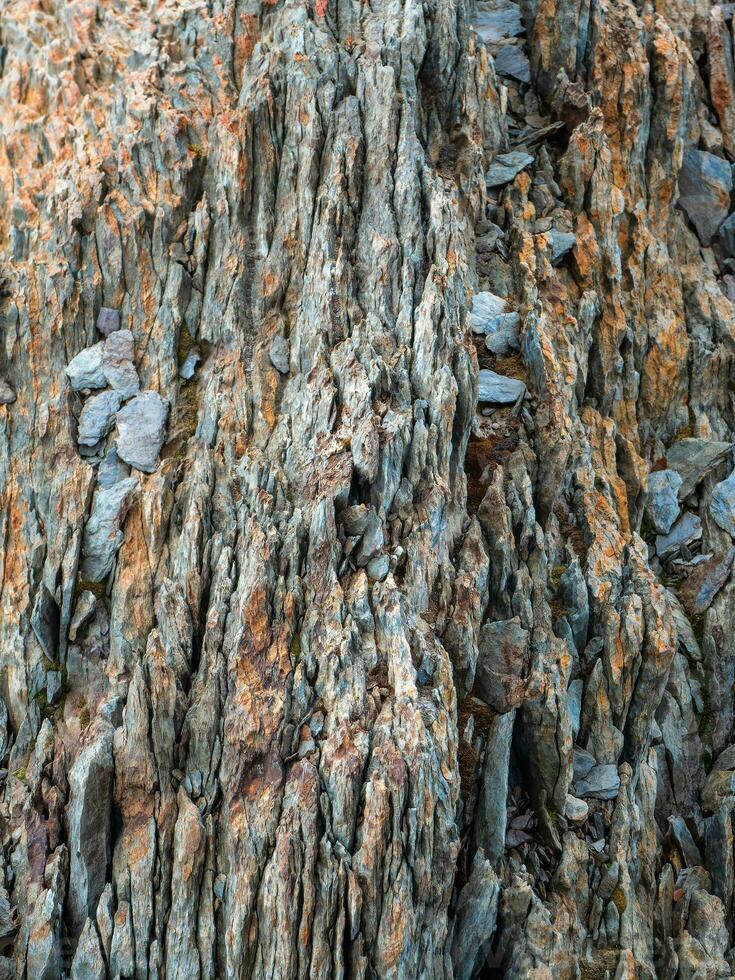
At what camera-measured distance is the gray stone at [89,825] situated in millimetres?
21625

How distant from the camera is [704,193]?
36812mm

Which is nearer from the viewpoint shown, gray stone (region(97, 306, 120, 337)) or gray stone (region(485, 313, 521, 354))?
gray stone (region(97, 306, 120, 337))

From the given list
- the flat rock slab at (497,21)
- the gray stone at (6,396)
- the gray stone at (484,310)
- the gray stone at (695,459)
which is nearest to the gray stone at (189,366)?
the gray stone at (6,396)

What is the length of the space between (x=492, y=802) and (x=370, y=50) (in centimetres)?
2326

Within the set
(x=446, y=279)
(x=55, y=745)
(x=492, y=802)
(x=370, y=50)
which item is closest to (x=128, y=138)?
(x=370, y=50)

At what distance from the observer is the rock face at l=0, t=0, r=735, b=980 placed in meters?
21.8

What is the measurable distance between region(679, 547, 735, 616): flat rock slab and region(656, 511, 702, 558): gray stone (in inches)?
39.5

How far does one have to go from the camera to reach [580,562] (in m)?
27.5

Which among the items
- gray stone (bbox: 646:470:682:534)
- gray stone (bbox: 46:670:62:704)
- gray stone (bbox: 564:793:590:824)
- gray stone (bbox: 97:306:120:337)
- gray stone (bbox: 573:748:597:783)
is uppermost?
gray stone (bbox: 97:306:120:337)

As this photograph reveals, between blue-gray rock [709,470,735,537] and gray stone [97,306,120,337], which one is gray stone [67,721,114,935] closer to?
gray stone [97,306,120,337]

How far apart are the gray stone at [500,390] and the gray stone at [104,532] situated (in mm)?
10728

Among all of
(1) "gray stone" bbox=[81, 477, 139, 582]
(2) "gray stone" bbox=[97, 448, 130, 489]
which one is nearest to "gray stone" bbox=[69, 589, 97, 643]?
(1) "gray stone" bbox=[81, 477, 139, 582]

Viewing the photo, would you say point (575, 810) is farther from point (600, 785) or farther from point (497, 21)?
point (497, 21)

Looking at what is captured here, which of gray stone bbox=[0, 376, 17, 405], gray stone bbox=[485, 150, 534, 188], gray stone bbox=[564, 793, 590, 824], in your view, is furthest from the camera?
gray stone bbox=[485, 150, 534, 188]
